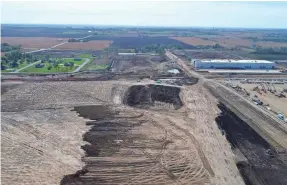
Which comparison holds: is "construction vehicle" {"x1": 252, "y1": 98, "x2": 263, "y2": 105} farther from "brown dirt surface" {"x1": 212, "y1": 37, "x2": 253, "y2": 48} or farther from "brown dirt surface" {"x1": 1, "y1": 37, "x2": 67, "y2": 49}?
"brown dirt surface" {"x1": 1, "y1": 37, "x2": 67, "y2": 49}

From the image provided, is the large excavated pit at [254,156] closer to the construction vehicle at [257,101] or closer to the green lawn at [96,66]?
the construction vehicle at [257,101]

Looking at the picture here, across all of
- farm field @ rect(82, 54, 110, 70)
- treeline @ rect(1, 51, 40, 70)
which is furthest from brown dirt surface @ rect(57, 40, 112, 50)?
treeline @ rect(1, 51, 40, 70)

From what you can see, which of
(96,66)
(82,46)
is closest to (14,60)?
(96,66)

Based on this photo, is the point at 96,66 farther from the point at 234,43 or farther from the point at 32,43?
the point at 234,43

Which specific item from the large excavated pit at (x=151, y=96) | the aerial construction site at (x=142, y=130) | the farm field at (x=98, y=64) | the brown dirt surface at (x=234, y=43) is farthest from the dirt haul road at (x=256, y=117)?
the brown dirt surface at (x=234, y=43)

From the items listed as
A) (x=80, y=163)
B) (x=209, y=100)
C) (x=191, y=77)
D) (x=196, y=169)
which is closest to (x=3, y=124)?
(x=80, y=163)

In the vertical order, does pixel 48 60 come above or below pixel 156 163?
above

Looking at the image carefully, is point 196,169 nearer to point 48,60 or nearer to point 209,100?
point 209,100
